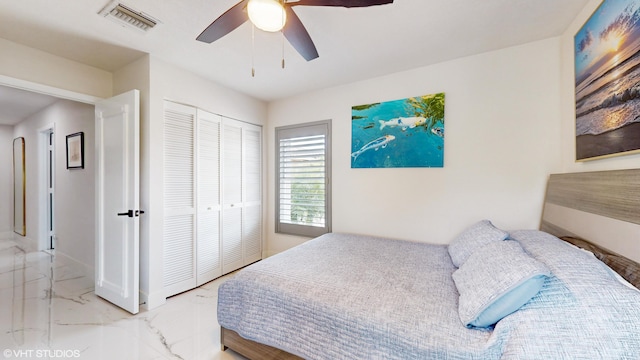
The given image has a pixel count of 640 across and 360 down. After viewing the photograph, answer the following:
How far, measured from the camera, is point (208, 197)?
114 inches

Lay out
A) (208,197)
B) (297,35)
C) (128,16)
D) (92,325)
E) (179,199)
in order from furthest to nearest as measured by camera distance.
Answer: (208,197)
(179,199)
(92,325)
(128,16)
(297,35)

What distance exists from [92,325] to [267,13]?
279 cm

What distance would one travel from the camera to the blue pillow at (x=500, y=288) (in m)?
1.04

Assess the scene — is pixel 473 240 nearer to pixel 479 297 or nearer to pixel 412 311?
pixel 479 297

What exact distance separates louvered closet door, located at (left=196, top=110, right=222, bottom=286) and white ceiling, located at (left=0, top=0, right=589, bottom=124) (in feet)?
2.07

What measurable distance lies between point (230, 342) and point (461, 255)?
1814 mm

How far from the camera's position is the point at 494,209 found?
2254 mm

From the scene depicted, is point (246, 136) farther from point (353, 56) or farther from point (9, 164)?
point (9, 164)

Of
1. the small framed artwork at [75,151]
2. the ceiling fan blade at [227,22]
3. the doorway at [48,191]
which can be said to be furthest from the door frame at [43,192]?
the ceiling fan blade at [227,22]

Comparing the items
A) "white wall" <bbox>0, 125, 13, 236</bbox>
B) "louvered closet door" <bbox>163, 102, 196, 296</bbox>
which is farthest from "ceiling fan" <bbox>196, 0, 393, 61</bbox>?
"white wall" <bbox>0, 125, 13, 236</bbox>

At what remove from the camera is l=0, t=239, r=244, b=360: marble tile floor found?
1.73 meters

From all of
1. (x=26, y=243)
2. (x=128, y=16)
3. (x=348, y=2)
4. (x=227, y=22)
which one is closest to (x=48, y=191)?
(x=26, y=243)

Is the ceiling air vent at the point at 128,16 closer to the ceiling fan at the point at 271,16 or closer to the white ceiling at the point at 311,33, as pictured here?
the white ceiling at the point at 311,33

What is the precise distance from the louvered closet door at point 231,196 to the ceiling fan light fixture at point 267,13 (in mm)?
2025
